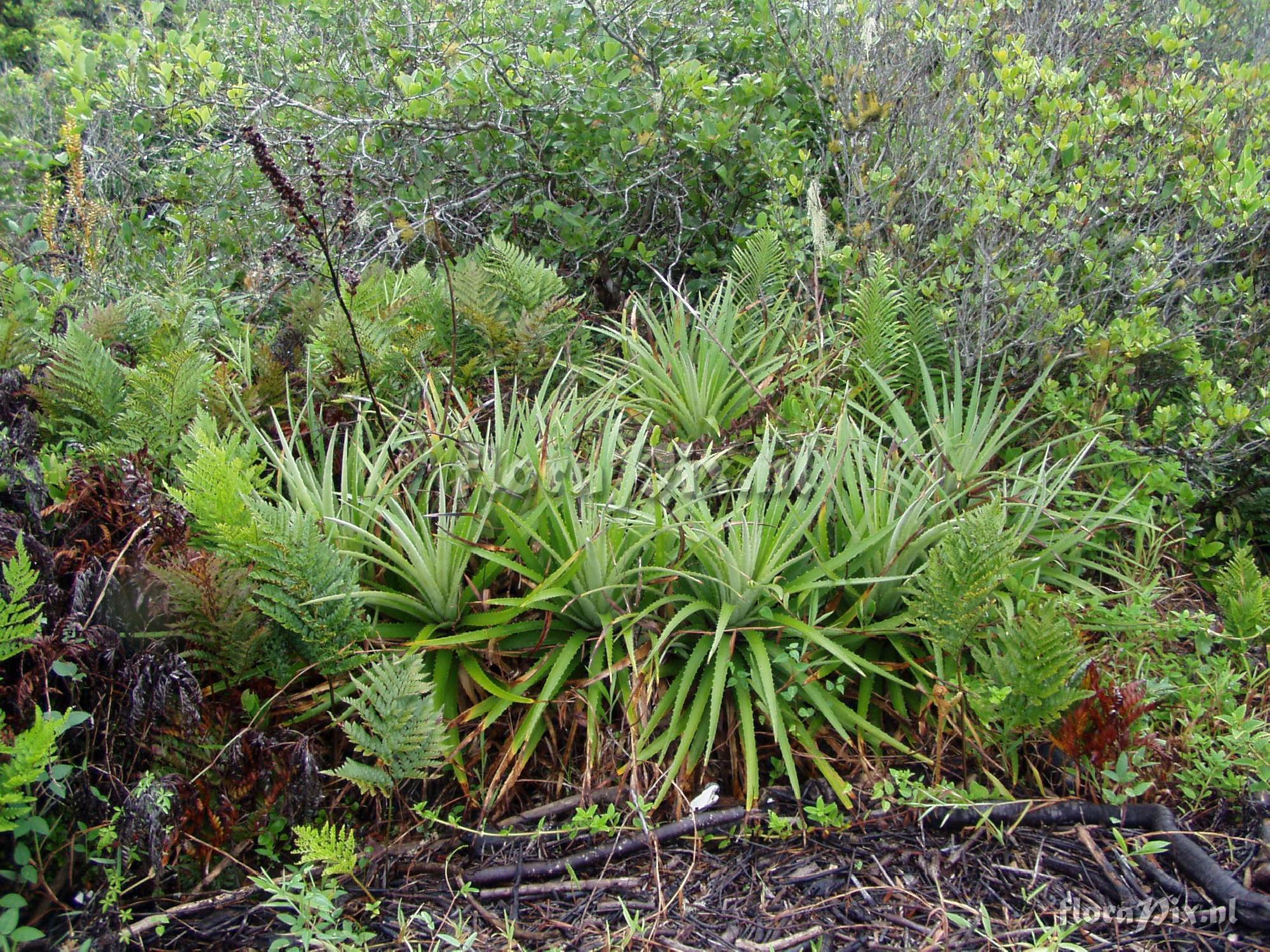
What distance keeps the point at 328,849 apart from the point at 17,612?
34.3 inches

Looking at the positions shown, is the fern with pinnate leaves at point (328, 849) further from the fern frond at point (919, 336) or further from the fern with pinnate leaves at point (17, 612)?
the fern frond at point (919, 336)

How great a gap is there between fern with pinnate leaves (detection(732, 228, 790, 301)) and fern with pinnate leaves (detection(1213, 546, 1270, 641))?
1.79 m

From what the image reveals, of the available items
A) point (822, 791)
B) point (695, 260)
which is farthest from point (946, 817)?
point (695, 260)

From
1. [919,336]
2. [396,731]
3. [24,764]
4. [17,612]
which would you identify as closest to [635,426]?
[919,336]

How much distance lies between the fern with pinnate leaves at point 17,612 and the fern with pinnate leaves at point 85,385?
2.99ft

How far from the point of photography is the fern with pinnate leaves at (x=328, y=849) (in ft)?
6.03

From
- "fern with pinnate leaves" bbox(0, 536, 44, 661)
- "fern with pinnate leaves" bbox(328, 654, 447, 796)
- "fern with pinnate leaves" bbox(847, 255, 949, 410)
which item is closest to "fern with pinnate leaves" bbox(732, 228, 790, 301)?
"fern with pinnate leaves" bbox(847, 255, 949, 410)

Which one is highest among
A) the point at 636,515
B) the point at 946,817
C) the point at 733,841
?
the point at 636,515

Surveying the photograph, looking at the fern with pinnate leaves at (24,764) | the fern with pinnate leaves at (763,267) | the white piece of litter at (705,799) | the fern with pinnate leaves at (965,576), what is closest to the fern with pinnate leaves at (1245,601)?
the fern with pinnate leaves at (965,576)

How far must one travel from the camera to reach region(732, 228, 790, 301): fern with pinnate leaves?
3.63 m

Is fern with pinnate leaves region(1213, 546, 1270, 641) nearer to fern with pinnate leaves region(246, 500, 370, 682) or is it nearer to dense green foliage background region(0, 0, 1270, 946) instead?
dense green foliage background region(0, 0, 1270, 946)

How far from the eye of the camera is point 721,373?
3432 mm

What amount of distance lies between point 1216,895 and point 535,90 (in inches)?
147

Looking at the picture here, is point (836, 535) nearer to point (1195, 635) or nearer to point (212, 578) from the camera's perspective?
point (1195, 635)
